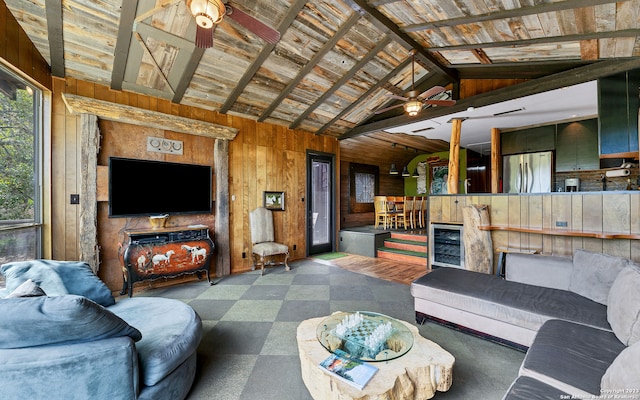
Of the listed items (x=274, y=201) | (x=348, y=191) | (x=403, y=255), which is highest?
(x=348, y=191)

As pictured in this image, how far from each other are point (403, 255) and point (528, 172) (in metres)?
3.71

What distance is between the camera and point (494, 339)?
2.22 m

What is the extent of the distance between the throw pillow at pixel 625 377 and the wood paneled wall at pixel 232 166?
4539mm

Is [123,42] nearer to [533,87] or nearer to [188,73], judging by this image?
[188,73]

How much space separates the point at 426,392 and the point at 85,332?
1.90 meters

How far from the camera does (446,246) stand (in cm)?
456

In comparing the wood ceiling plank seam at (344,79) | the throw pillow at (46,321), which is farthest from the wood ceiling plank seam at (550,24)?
the throw pillow at (46,321)

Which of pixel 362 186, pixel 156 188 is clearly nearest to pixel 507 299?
pixel 156 188

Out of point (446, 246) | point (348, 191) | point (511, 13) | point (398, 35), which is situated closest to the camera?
point (511, 13)

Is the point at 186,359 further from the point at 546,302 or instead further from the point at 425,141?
the point at 425,141

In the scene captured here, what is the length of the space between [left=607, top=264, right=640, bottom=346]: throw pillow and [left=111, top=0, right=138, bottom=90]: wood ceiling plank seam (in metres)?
4.65

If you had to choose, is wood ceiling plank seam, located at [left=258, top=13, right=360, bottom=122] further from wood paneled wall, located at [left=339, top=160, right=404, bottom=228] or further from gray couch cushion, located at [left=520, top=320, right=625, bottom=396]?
gray couch cushion, located at [left=520, top=320, right=625, bottom=396]

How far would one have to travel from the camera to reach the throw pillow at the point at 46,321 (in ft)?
4.05

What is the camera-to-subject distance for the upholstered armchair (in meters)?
4.63
